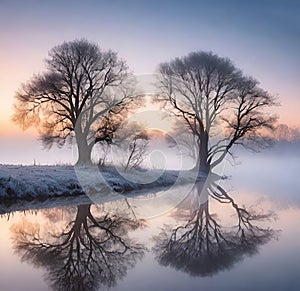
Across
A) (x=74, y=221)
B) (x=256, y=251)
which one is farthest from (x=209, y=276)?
(x=74, y=221)

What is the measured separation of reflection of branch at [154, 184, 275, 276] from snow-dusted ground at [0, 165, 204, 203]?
758 centimetres

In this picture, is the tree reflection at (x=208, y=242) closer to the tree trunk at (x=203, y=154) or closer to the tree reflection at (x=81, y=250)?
the tree reflection at (x=81, y=250)

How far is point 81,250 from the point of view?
351 inches

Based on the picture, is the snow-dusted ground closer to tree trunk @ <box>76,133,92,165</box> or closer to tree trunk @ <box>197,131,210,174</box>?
tree trunk @ <box>76,133,92,165</box>

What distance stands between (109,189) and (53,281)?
15837 millimetres

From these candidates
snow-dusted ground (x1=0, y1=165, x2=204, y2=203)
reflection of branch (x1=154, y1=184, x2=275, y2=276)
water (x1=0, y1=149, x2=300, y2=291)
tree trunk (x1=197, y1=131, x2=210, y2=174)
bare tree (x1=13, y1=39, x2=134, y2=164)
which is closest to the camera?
water (x1=0, y1=149, x2=300, y2=291)

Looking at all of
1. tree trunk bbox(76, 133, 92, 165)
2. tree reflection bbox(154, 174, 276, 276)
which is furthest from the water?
tree trunk bbox(76, 133, 92, 165)

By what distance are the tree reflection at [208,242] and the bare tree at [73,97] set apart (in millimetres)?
16931

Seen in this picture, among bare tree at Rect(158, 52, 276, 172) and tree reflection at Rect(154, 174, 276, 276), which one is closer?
tree reflection at Rect(154, 174, 276, 276)

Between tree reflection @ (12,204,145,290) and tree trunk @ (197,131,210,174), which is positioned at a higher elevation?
tree trunk @ (197,131,210,174)

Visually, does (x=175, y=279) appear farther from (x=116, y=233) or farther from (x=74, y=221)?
(x=74, y=221)

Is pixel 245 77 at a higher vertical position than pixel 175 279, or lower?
higher

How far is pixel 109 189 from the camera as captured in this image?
2241 centimetres

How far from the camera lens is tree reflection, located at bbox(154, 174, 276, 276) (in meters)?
7.98
